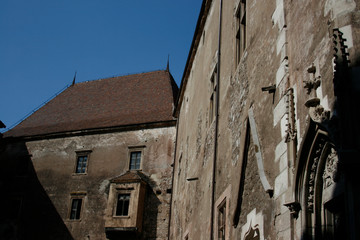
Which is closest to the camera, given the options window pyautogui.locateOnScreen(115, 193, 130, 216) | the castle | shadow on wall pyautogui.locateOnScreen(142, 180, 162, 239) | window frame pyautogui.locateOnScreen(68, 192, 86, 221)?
the castle

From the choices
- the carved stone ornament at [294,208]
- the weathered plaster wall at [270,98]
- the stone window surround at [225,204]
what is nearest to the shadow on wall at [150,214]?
the weathered plaster wall at [270,98]

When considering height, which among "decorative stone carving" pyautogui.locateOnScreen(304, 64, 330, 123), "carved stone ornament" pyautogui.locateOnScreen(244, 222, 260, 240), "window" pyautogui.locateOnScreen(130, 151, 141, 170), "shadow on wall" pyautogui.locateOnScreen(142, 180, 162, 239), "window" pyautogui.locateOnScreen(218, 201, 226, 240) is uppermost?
"window" pyautogui.locateOnScreen(130, 151, 141, 170)

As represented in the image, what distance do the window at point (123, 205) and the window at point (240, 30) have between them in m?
11.8

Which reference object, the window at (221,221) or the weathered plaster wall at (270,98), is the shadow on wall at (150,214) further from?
the window at (221,221)

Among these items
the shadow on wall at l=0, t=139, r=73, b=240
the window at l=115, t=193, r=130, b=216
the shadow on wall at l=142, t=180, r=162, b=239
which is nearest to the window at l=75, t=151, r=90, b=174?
the shadow on wall at l=0, t=139, r=73, b=240

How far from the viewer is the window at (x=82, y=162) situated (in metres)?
20.9

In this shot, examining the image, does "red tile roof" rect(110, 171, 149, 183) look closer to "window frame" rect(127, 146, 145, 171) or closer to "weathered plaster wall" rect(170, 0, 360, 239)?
"window frame" rect(127, 146, 145, 171)

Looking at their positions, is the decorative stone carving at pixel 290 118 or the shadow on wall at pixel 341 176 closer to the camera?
the shadow on wall at pixel 341 176

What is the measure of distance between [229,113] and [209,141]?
1935 millimetres

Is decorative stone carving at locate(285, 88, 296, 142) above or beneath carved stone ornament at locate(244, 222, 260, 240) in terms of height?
above

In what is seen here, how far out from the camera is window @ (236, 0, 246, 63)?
8195mm

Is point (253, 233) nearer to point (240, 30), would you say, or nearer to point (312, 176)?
point (312, 176)

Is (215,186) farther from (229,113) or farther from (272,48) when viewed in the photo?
(272,48)

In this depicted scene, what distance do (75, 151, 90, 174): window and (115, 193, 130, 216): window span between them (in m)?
2.87
